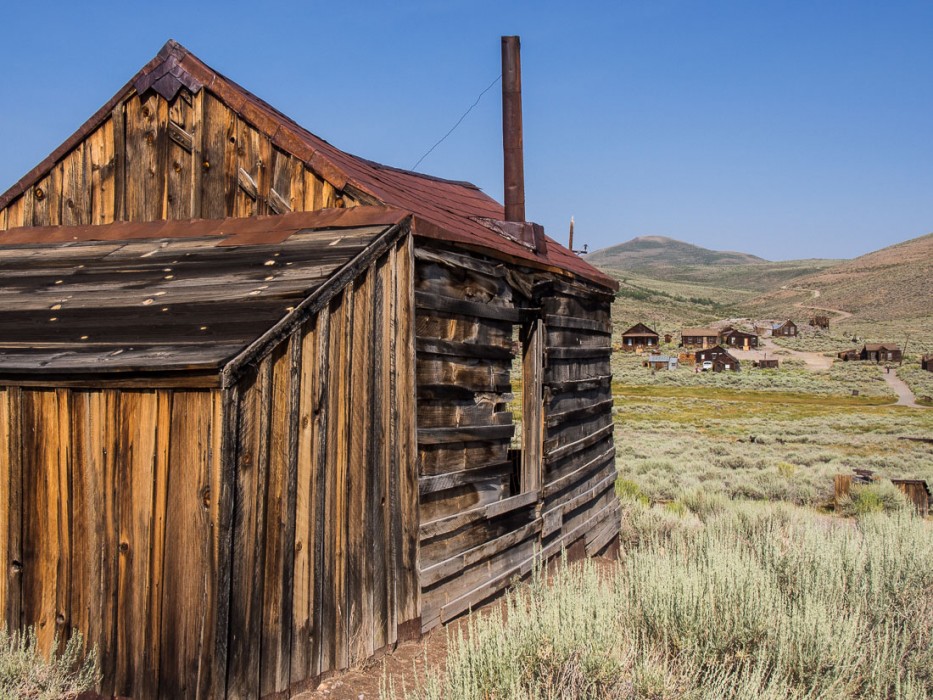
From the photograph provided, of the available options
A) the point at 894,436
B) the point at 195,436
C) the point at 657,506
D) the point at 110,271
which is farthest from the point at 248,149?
the point at 894,436

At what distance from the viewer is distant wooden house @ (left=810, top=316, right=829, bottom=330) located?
3625 inches

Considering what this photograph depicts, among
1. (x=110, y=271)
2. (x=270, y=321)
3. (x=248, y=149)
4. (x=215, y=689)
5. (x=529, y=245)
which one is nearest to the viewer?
(x=215, y=689)

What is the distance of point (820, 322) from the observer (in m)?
93.4

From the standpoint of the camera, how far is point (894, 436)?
24.0 metres

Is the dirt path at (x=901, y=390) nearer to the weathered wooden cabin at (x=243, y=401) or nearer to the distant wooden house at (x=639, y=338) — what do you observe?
the distant wooden house at (x=639, y=338)

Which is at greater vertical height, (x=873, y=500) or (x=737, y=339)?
(x=737, y=339)

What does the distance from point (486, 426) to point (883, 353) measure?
64504 millimetres

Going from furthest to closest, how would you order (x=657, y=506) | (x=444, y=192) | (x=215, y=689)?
1. (x=657, y=506)
2. (x=444, y=192)
3. (x=215, y=689)

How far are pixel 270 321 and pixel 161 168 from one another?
2.65 metres

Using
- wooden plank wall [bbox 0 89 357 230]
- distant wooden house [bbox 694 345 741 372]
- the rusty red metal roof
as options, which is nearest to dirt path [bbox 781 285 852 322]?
distant wooden house [bbox 694 345 741 372]

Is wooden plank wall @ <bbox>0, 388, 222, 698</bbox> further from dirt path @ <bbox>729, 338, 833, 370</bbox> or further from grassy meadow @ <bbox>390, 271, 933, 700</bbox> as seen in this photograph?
dirt path @ <bbox>729, 338, 833, 370</bbox>

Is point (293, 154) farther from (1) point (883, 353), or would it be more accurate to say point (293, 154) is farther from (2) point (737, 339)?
(2) point (737, 339)

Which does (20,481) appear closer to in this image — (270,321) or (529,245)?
(270,321)

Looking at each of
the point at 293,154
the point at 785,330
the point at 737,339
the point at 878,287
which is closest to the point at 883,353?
the point at 737,339
